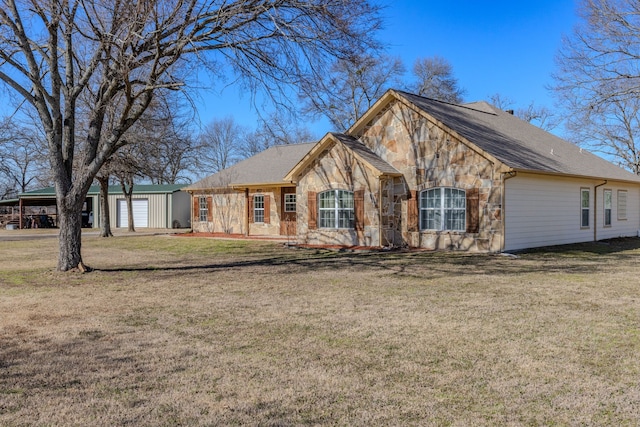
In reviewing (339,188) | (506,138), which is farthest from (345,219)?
(506,138)

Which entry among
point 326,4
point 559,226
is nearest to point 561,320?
point 326,4

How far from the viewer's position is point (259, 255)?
1590 cm

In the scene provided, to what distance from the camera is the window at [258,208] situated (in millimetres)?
24328

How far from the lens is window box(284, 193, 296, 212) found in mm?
23219

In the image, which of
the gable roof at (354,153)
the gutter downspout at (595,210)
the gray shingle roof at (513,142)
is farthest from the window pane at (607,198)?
the gable roof at (354,153)

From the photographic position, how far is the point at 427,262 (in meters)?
13.2

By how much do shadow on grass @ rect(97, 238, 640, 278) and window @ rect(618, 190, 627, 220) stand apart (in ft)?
18.4

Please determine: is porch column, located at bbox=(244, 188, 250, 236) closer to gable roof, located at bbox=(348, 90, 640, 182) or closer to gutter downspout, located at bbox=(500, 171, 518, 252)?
gable roof, located at bbox=(348, 90, 640, 182)

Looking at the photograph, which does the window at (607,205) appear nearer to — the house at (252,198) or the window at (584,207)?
the window at (584,207)

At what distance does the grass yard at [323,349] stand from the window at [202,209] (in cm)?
1625

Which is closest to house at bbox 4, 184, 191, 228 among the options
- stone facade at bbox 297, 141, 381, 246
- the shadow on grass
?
stone facade at bbox 297, 141, 381, 246

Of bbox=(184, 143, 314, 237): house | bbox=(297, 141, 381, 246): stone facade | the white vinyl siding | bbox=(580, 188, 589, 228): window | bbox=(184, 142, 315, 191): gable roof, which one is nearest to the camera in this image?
the white vinyl siding

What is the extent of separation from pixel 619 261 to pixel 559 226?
3.93 metres

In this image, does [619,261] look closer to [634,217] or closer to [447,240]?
[447,240]
